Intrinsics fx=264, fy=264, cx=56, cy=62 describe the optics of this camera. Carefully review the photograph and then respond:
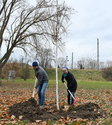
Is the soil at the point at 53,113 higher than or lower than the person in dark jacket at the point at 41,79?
lower

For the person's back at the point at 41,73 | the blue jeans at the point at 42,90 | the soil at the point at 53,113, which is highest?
the person's back at the point at 41,73

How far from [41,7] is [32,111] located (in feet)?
68.8

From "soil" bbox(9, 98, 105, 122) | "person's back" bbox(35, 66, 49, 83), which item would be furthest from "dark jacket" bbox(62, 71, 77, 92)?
"soil" bbox(9, 98, 105, 122)

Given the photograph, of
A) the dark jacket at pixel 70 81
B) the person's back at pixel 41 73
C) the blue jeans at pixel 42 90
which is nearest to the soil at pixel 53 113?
the blue jeans at pixel 42 90

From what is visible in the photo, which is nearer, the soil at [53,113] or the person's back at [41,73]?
the soil at [53,113]

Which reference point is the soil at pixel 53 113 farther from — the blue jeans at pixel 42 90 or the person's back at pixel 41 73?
the person's back at pixel 41 73

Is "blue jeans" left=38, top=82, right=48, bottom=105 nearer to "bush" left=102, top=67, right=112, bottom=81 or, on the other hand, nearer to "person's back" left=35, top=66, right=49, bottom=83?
"person's back" left=35, top=66, right=49, bottom=83

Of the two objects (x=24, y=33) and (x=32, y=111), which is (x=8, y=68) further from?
(x=32, y=111)

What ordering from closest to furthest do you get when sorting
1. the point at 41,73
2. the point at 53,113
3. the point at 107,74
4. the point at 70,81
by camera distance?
the point at 53,113, the point at 41,73, the point at 70,81, the point at 107,74

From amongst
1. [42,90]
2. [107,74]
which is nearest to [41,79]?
[42,90]

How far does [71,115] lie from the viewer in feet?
24.7

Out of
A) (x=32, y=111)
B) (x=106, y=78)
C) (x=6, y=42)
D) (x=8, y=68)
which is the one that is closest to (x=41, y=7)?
(x=6, y=42)

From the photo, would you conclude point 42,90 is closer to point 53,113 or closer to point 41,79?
point 41,79

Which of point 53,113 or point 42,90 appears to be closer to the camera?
point 53,113
